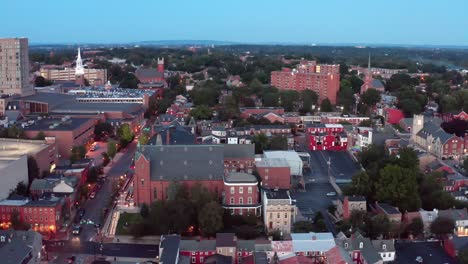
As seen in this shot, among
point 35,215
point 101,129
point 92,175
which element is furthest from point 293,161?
point 101,129

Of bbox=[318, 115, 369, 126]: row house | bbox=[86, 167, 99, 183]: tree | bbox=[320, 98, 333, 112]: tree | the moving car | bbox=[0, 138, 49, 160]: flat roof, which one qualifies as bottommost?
the moving car

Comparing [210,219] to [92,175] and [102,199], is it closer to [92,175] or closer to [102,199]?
[102,199]

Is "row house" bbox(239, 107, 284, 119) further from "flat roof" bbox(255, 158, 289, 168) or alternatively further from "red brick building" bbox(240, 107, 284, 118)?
"flat roof" bbox(255, 158, 289, 168)

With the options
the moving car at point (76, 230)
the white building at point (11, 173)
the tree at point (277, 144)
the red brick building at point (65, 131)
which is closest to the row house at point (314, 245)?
the moving car at point (76, 230)

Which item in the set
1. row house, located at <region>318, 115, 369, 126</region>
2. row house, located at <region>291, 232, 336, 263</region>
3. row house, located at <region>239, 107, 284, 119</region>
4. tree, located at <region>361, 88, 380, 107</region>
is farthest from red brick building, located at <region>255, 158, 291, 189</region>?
tree, located at <region>361, 88, 380, 107</region>

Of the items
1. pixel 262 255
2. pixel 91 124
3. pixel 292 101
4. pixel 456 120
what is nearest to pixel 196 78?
pixel 292 101

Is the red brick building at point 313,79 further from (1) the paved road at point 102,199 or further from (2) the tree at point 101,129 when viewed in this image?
(1) the paved road at point 102,199

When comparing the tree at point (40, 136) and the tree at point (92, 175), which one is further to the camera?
the tree at point (40, 136)
